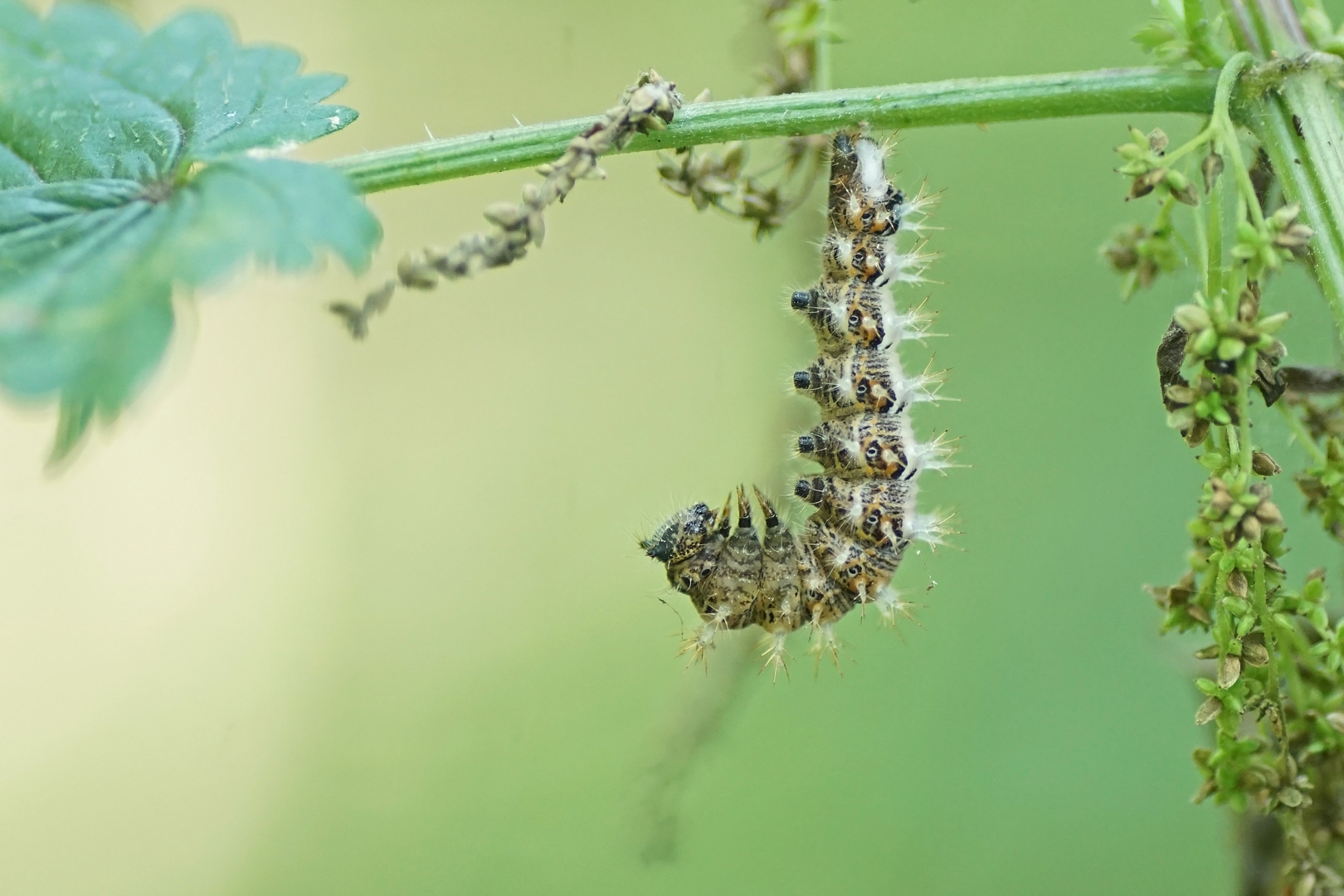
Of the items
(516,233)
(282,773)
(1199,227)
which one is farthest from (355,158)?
(282,773)

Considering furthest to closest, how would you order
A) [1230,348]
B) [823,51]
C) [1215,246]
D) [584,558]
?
[584,558]
[823,51]
[1215,246]
[1230,348]

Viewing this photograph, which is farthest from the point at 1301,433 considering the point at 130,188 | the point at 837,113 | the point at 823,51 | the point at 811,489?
the point at 130,188

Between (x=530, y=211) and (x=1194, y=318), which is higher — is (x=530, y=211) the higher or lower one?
the higher one

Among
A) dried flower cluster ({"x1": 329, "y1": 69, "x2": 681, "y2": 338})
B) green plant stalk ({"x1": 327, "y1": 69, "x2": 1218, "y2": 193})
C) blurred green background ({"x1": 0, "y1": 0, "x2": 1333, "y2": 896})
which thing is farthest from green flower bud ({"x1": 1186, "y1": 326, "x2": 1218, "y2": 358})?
blurred green background ({"x1": 0, "y1": 0, "x2": 1333, "y2": 896})

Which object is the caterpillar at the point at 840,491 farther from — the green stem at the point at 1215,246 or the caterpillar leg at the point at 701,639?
the green stem at the point at 1215,246

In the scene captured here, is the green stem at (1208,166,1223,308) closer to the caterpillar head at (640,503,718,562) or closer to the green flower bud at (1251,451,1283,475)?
the green flower bud at (1251,451,1283,475)

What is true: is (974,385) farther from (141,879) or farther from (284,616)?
(141,879)

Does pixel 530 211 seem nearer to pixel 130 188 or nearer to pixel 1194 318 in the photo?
pixel 130 188
